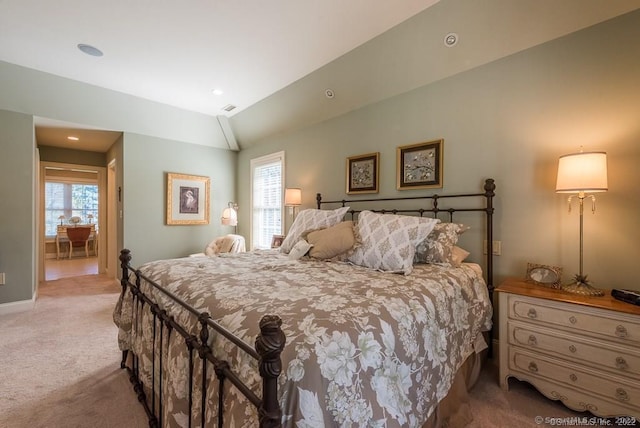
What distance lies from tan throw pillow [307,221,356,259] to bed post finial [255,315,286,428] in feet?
5.25

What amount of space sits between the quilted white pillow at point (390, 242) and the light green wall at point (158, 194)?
3682 mm

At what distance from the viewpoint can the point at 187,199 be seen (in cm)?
488

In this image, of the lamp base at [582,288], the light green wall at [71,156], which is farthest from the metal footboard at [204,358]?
the light green wall at [71,156]

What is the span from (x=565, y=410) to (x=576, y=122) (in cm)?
195

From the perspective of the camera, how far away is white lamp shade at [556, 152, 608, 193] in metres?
1.72

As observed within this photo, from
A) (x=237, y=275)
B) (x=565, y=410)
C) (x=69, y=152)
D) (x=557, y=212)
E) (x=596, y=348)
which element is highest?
(x=69, y=152)

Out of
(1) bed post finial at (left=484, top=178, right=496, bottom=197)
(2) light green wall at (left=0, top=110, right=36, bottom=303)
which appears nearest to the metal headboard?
(1) bed post finial at (left=484, top=178, right=496, bottom=197)

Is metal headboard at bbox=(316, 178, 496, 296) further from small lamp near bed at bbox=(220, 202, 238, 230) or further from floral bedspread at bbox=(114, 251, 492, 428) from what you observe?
small lamp near bed at bbox=(220, 202, 238, 230)

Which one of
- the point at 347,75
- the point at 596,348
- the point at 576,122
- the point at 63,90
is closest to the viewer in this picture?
the point at 596,348

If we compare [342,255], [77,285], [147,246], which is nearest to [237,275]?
[342,255]

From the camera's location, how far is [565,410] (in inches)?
69.3

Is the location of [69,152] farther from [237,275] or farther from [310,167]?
[237,275]

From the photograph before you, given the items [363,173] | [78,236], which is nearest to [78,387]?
[363,173]

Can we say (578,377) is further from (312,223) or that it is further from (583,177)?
(312,223)
